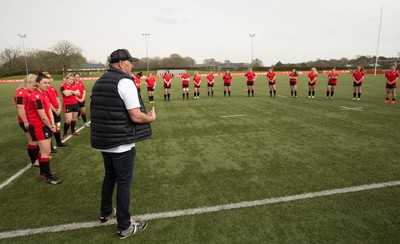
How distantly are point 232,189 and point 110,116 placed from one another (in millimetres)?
2487

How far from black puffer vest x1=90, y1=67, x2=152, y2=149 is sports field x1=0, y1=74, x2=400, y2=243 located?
1.28 m

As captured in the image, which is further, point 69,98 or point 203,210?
point 69,98

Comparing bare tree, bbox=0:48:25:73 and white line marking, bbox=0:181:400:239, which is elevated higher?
bare tree, bbox=0:48:25:73

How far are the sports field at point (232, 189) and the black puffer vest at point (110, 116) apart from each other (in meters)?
1.28

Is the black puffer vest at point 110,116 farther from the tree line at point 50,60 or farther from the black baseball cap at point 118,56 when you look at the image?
the tree line at point 50,60

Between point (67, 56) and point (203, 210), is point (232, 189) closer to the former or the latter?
point (203, 210)

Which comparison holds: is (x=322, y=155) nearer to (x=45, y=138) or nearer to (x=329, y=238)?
(x=329, y=238)

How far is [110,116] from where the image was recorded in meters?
2.79

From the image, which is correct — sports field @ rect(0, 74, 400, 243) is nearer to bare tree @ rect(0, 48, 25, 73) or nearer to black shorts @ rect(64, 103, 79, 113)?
black shorts @ rect(64, 103, 79, 113)

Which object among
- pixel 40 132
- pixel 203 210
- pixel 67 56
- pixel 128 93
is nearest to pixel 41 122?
pixel 40 132

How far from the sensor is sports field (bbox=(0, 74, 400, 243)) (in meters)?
3.13

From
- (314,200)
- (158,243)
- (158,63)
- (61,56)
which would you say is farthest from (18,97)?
(158,63)

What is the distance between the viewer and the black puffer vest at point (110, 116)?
9.00 ft

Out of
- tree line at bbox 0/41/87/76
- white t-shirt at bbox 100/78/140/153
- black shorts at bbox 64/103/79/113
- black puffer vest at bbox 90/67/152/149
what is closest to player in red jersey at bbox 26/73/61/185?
black puffer vest at bbox 90/67/152/149
